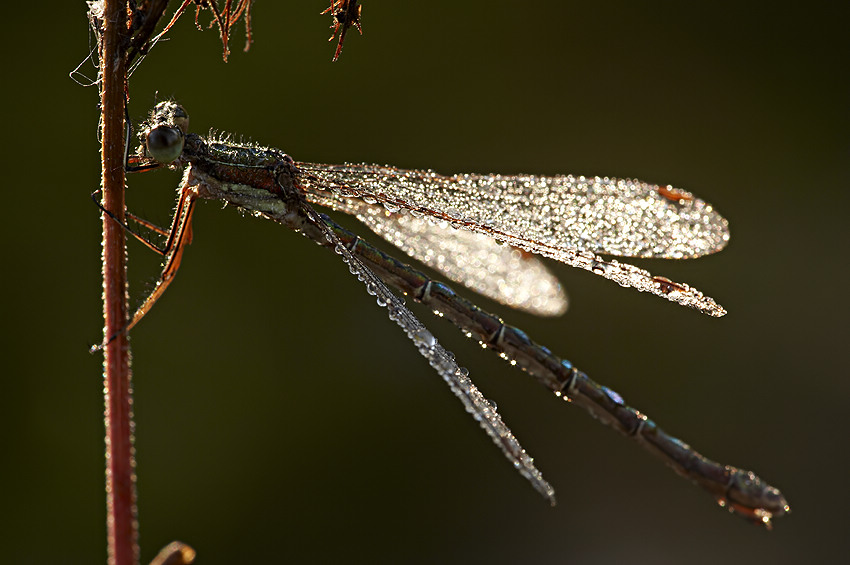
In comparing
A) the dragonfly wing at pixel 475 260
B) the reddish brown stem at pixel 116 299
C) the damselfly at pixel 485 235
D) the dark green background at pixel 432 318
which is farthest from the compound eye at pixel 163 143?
the dark green background at pixel 432 318

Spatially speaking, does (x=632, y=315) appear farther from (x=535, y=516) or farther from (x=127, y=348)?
(x=127, y=348)

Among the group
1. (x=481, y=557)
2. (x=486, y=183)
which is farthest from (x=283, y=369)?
(x=486, y=183)

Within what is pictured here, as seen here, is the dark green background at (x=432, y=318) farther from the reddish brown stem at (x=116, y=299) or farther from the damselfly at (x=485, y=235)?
the reddish brown stem at (x=116, y=299)

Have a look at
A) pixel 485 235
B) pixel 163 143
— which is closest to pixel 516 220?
pixel 485 235

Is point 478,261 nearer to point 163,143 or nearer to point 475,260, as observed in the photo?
point 475,260

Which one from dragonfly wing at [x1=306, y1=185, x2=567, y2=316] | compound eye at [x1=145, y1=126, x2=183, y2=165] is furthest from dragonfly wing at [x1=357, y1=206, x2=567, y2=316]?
compound eye at [x1=145, y1=126, x2=183, y2=165]

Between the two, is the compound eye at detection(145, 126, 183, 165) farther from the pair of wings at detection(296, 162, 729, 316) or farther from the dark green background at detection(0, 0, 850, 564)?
the dark green background at detection(0, 0, 850, 564)
